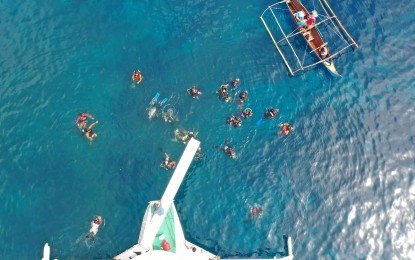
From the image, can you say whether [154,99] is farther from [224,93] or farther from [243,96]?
[243,96]

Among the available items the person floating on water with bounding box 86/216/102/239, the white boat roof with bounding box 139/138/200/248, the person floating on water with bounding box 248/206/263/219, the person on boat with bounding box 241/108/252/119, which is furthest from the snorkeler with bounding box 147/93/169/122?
the person floating on water with bounding box 248/206/263/219

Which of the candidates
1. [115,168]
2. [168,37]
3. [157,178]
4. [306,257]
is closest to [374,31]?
[168,37]

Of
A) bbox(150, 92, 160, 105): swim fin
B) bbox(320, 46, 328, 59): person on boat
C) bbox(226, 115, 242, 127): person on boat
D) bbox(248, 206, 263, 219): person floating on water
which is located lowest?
bbox(248, 206, 263, 219): person floating on water

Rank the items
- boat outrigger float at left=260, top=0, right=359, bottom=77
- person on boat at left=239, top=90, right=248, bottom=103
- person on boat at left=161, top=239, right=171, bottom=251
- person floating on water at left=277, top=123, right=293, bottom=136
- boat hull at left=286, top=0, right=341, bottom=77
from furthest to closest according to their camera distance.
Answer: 1. boat outrigger float at left=260, top=0, right=359, bottom=77
2. boat hull at left=286, top=0, right=341, bottom=77
3. person on boat at left=239, top=90, right=248, bottom=103
4. person floating on water at left=277, top=123, right=293, bottom=136
5. person on boat at left=161, top=239, right=171, bottom=251

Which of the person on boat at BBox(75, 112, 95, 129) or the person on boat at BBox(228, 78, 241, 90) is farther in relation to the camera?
the person on boat at BBox(228, 78, 241, 90)

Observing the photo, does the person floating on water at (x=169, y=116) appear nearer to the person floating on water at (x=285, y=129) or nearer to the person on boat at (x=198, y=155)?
the person on boat at (x=198, y=155)

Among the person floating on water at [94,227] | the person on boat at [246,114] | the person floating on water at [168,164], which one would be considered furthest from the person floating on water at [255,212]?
the person floating on water at [94,227]

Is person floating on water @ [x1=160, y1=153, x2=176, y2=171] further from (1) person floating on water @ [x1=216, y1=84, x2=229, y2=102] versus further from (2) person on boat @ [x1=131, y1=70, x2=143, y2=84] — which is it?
(2) person on boat @ [x1=131, y1=70, x2=143, y2=84]
